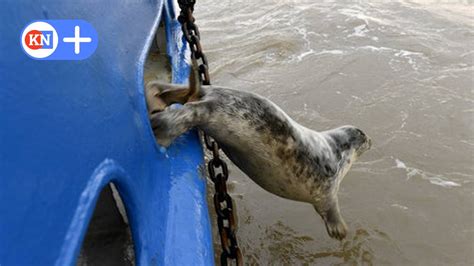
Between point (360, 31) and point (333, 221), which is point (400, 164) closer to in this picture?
point (333, 221)

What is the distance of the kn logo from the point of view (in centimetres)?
124

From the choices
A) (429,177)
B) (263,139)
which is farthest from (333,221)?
(429,177)

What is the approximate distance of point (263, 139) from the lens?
268cm

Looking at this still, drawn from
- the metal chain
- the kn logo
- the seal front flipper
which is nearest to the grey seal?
the seal front flipper

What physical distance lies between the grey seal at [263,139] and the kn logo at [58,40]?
31.0 inches

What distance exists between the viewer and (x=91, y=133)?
4.92 ft

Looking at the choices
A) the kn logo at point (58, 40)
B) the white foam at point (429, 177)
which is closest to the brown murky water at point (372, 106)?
the white foam at point (429, 177)

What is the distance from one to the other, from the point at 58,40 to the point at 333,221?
105 inches

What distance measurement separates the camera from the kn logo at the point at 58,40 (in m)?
1.24

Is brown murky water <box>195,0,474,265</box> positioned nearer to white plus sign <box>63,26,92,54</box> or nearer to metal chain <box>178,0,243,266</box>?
metal chain <box>178,0,243,266</box>

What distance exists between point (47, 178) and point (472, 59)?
717 centimetres

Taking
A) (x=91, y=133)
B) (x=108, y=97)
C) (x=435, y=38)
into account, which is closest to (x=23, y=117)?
(x=91, y=133)

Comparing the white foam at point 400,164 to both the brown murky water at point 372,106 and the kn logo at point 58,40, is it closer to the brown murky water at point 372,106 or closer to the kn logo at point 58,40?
the brown murky water at point 372,106

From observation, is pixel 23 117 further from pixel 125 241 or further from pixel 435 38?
pixel 435 38
